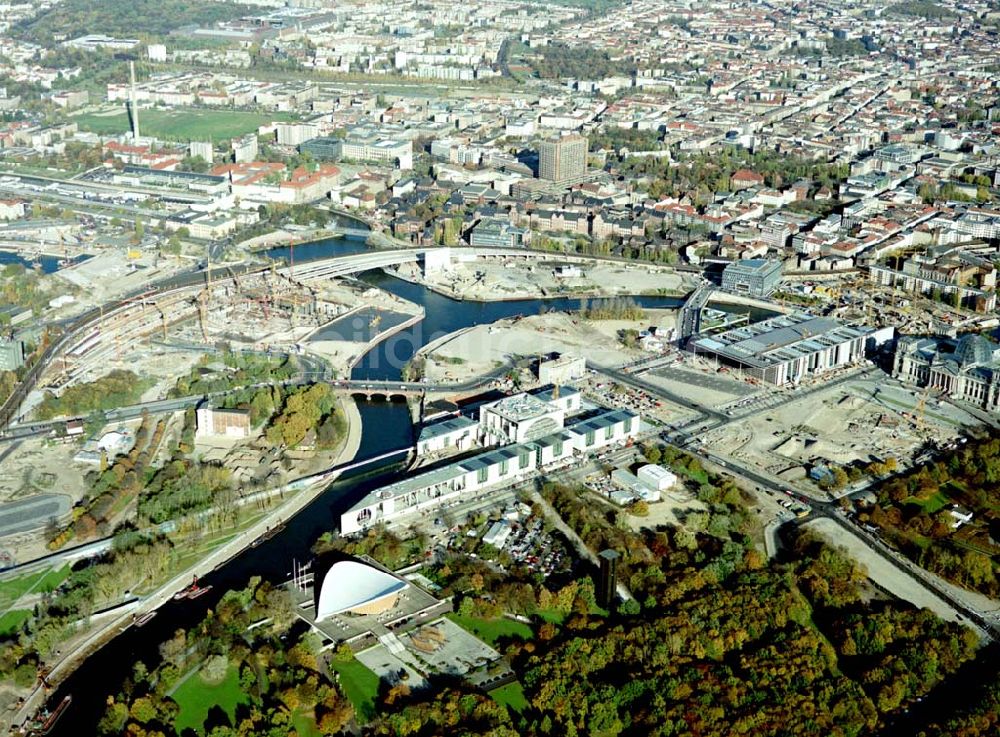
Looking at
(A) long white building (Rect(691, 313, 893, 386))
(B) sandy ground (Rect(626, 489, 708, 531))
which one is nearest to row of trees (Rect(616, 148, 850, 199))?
(A) long white building (Rect(691, 313, 893, 386))

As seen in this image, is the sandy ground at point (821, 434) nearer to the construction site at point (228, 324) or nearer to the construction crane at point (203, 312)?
the construction site at point (228, 324)

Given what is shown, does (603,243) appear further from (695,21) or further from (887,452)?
(695,21)

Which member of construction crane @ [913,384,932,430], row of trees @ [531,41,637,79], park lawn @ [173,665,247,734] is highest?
row of trees @ [531,41,637,79]

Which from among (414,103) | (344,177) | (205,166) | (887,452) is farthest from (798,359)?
(414,103)

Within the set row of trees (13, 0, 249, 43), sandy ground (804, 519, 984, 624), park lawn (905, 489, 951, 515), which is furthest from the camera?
row of trees (13, 0, 249, 43)

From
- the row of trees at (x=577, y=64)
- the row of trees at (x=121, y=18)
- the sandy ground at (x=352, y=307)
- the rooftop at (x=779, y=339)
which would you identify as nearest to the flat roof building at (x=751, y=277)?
the rooftop at (x=779, y=339)

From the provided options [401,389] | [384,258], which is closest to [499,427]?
[401,389]

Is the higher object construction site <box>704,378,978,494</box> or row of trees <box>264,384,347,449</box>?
row of trees <box>264,384,347,449</box>

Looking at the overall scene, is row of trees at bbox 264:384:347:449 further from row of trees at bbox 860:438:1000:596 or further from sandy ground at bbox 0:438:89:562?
row of trees at bbox 860:438:1000:596
